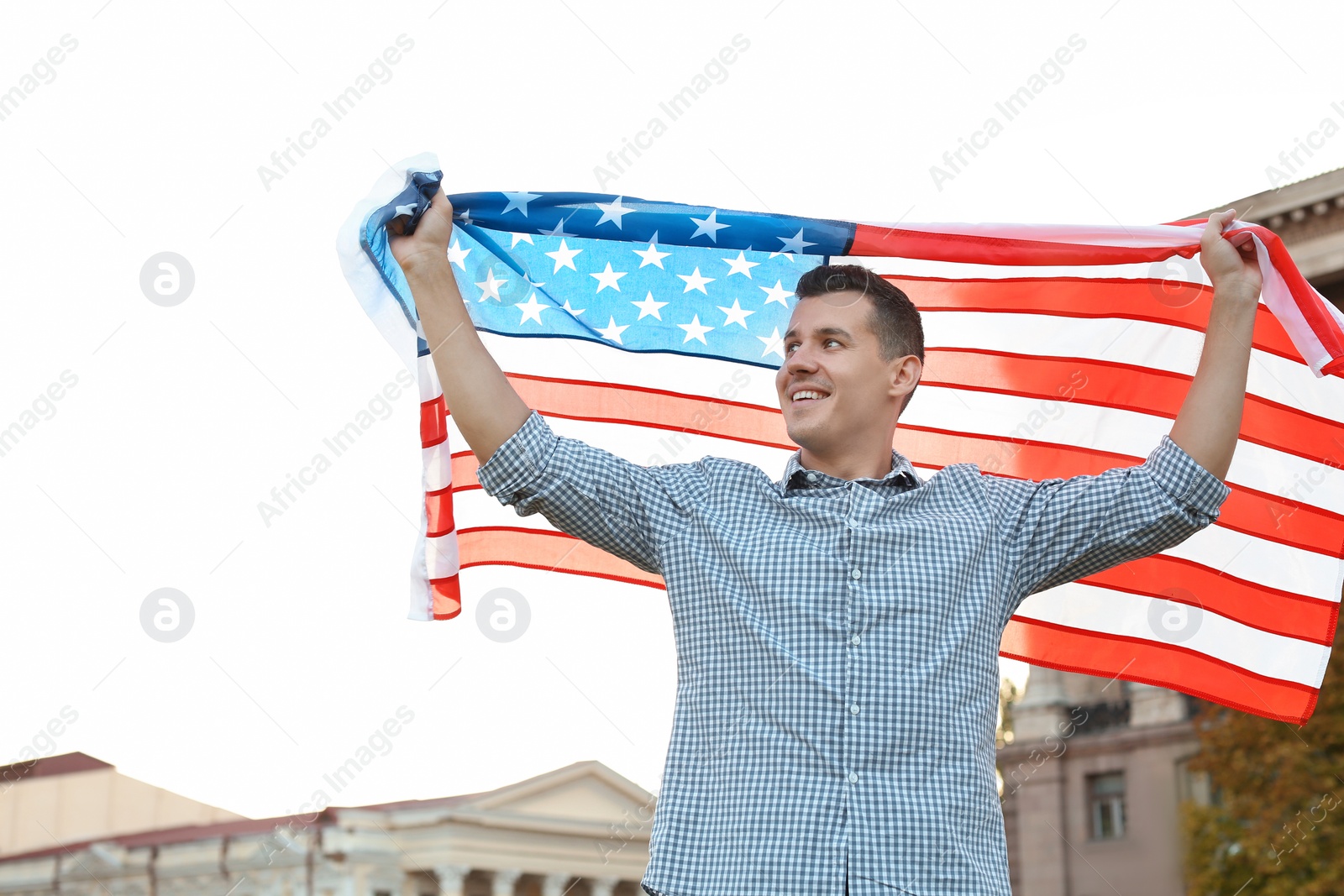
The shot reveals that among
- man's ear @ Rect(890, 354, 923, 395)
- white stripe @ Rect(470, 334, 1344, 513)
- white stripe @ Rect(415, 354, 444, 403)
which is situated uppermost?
white stripe @ Rect(470, 334, 1344, 513)

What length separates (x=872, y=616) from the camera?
2.80 metres

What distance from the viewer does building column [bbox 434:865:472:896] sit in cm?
7688

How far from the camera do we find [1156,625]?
14.9ft

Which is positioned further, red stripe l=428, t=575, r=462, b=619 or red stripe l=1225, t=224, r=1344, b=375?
red stripe l=1225, t=224, r=1344, b=375

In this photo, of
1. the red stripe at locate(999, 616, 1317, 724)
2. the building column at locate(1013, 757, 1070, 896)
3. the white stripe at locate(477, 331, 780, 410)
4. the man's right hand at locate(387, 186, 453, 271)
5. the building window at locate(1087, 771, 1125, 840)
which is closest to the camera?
the man's right hand at locate(387, 186, 453, 271)

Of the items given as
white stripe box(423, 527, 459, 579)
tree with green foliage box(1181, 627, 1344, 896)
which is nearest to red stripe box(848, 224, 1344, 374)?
white stripe box(423, 527, 459, 579)

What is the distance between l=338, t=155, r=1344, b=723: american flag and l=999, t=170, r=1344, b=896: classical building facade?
2312cm

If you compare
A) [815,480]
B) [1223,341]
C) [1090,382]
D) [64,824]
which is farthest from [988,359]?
[64,824]

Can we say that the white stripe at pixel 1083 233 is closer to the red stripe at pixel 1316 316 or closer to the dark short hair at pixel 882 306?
the red stripe at pixel 1316 316

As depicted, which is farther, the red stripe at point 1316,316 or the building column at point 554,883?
the building column at point 554,883

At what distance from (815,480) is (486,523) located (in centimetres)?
168

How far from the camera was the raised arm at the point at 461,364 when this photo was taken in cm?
295

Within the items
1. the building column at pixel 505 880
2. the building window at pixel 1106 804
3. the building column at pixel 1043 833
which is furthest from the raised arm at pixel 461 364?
the building column at pixel 505 880

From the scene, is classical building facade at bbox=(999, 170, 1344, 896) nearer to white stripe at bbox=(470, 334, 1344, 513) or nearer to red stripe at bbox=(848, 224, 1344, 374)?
white stripe at bbox=(470, 334, 1344, 513)
